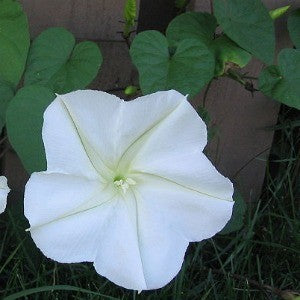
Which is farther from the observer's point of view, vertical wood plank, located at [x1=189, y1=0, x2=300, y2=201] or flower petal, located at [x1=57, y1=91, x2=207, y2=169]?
vertical wood plank, located at [x1=189, y1=0, x2=300, y2=201]

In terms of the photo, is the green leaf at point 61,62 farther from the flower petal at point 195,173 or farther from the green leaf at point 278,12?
the green leaf at point 278,12

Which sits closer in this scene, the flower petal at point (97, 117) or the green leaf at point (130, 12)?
the flower petal at point (97, 117)

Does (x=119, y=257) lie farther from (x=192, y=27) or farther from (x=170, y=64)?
(x=192, y=27)

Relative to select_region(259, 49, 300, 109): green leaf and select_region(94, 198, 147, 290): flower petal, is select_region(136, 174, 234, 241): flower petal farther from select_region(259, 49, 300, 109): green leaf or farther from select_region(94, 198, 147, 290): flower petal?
select_region(259, 49, 300, 109): green leaf

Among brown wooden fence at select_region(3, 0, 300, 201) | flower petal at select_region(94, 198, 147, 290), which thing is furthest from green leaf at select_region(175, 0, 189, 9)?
flower petal at select_region(94, 198, 147, 290)

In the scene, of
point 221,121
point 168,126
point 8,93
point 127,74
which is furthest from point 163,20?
point 168,126

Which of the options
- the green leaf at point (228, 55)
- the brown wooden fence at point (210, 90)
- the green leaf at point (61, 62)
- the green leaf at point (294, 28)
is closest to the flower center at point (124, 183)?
the green leaf at point (61, 62)
